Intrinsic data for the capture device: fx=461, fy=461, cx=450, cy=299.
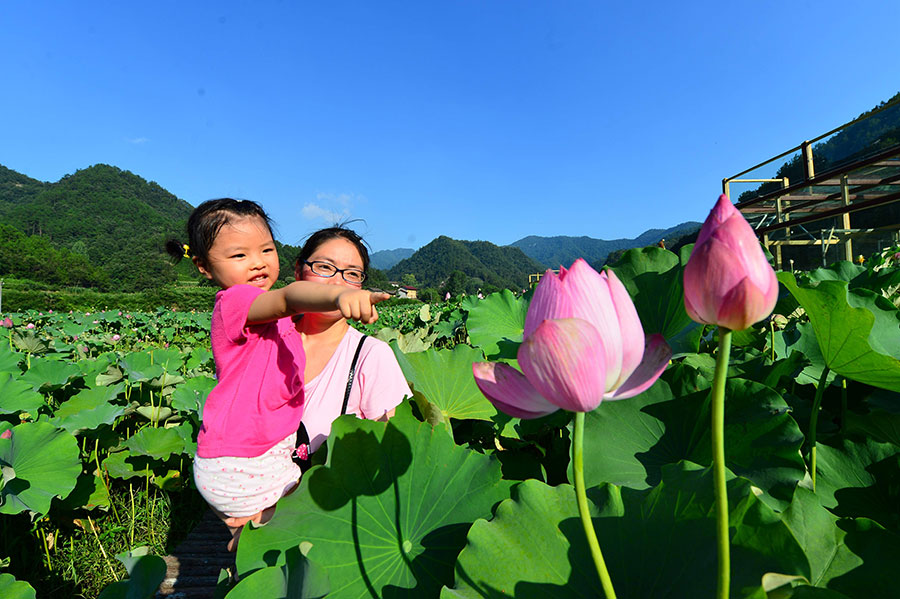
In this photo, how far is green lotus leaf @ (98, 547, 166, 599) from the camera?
1.84 feet

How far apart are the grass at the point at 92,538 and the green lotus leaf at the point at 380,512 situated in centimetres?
140

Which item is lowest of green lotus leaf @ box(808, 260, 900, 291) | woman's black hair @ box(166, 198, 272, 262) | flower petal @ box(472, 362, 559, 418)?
flower petal @ box(472, 362, 559, 418)

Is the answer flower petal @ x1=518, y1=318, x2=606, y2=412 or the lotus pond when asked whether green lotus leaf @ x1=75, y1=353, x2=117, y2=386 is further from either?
flower petal @ x1=518, y1=318, x2=606, y2=412

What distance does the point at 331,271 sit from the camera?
1.44 metres

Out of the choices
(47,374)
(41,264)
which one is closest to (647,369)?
(47,374)

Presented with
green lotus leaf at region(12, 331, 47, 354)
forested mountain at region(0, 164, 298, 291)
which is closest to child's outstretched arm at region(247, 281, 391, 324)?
green lotus leaf at region(12, 331, 47, 354)

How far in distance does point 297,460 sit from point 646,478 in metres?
1.02

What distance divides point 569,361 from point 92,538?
254 centimetres

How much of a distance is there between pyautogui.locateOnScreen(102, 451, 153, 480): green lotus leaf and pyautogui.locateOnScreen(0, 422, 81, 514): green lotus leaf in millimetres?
698

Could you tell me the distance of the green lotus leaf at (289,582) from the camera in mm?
430

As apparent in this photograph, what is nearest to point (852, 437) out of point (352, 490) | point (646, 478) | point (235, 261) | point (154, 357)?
point (646, 478)

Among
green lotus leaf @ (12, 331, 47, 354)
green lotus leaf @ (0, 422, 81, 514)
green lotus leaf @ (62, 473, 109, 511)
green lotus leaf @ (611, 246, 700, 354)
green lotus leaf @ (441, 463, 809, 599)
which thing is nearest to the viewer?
green lotus leaf @ (441, 463, 809, 599)

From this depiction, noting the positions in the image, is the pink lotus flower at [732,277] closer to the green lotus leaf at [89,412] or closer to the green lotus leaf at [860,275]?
the green lotus leaf at [860,275]

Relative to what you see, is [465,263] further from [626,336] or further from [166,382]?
[626,336]
